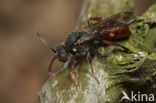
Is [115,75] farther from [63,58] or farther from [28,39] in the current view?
[28,39]

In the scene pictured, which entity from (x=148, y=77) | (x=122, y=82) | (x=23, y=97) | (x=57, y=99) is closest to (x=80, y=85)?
(x=57, y=99)

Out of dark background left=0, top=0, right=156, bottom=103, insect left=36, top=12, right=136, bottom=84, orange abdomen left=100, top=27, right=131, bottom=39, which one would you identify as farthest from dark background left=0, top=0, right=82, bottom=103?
orange abdomen left=100, top=27, right=131, bottom=39

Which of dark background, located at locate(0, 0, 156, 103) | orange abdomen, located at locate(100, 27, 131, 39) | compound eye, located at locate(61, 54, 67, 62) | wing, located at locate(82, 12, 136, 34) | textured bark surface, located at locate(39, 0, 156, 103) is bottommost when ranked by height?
textured bark surface, located at locate(39, 0, 156, 103)

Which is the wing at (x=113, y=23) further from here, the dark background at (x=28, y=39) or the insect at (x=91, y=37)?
the dark background at (x=28, y=39)

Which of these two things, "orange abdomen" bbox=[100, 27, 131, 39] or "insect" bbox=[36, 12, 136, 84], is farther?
"insect" bbox=[36, 12, 136, 84]

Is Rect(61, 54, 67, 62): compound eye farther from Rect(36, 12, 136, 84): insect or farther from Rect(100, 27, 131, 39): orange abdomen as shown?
Rect(100, 27, 131, 39): orange abdomen

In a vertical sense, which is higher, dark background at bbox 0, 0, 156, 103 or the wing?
dark background at bbox 0, 0, 156, 103

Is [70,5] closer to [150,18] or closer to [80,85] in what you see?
[150,18]

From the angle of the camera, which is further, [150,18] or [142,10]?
[142,10]
